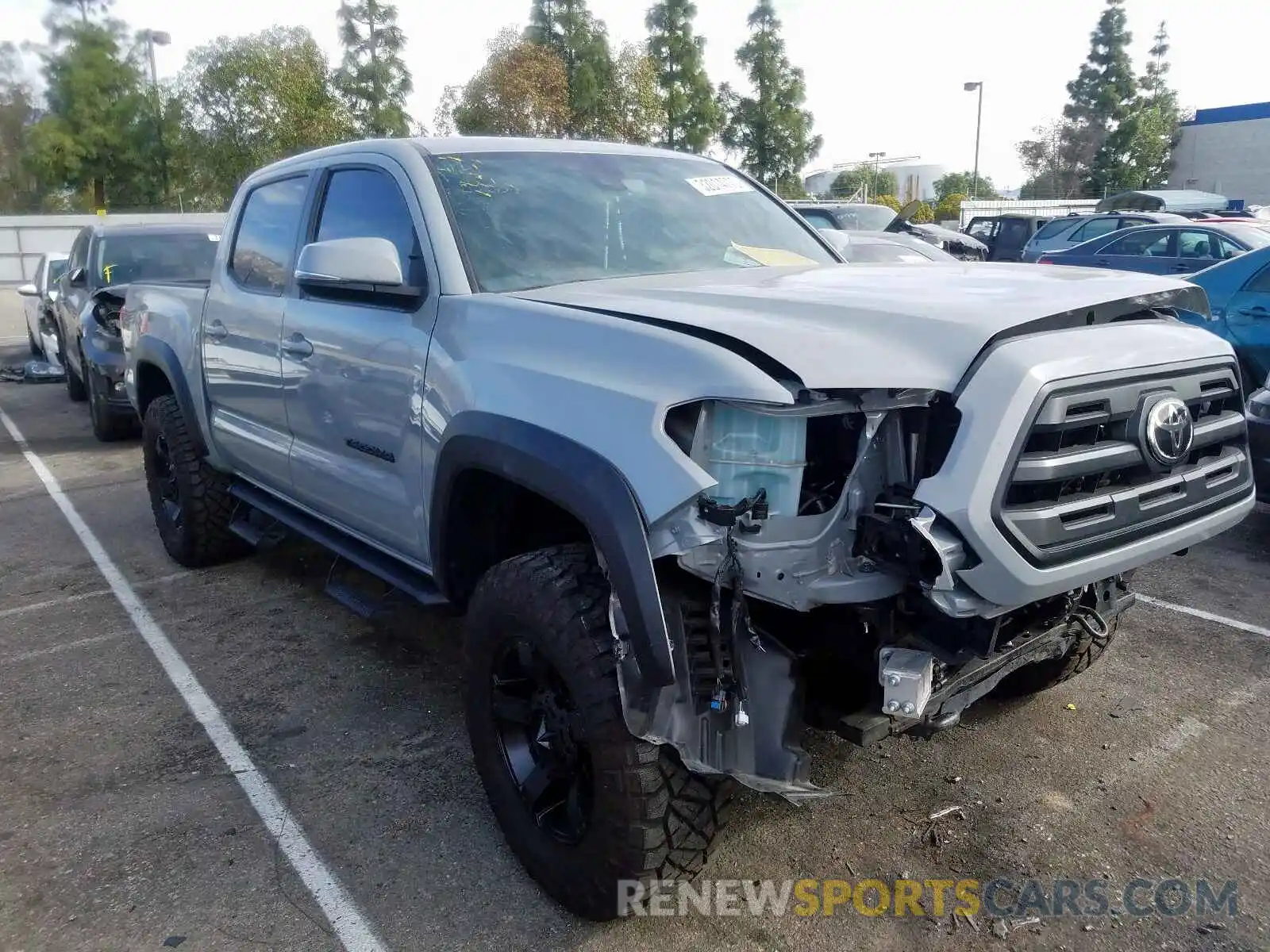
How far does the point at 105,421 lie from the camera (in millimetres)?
8922

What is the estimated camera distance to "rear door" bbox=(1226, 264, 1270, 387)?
6.95m

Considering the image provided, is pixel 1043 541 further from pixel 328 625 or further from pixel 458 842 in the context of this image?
pixel 328 625

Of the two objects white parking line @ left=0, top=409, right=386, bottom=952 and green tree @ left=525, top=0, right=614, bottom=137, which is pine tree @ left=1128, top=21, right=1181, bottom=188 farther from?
white parking line @ left=0, top=409, right=386, bottom=952

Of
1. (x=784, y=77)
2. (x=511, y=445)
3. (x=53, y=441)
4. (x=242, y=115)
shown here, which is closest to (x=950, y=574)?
(x=511, y=445)

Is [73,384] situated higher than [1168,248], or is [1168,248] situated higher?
[1168,248]

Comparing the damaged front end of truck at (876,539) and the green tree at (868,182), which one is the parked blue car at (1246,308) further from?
the green tree at (868,182)

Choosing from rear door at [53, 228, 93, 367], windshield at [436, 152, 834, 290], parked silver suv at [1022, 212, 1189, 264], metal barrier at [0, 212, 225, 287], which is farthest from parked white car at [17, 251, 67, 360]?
metal barrier at [0, 212, 225, 287]

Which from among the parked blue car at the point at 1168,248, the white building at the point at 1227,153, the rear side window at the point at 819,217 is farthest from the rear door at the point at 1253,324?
the white building at the point at 1227,153

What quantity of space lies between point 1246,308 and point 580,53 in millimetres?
37452

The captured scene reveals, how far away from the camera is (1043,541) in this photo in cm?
221

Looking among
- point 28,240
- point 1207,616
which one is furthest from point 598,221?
point 28,240

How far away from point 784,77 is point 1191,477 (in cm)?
4940

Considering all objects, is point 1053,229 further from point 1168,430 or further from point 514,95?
point 514,95

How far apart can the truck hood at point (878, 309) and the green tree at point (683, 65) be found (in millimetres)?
43604
